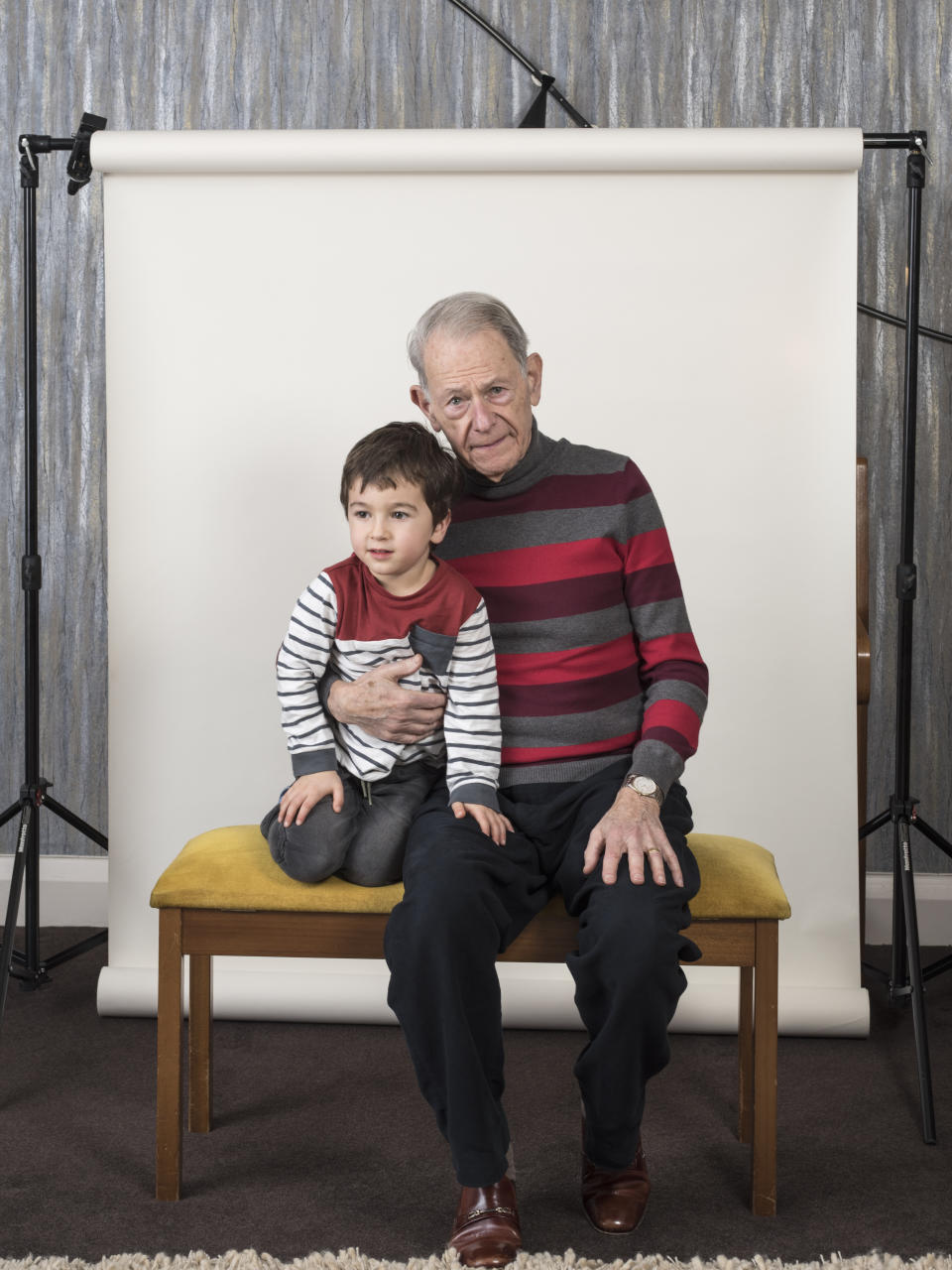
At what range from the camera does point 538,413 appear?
2.41 m

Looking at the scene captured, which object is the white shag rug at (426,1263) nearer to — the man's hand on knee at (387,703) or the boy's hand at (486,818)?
the boy's hand at (486,818)

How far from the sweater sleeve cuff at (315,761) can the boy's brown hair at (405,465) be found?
0.36 meters

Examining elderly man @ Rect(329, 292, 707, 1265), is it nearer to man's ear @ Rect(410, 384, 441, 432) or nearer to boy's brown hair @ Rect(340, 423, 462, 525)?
man's ear @ Rect(410, 384, 441, 432)

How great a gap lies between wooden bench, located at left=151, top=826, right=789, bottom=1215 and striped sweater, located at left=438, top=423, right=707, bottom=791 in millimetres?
239

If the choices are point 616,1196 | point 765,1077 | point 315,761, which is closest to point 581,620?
point 315,761

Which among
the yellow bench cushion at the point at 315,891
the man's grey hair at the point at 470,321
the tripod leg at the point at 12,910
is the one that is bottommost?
the tripod leg at the point at 12,910

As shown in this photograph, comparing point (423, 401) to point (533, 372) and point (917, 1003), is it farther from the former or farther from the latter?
point (917, 1003)

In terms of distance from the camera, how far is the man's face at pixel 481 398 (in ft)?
5.96

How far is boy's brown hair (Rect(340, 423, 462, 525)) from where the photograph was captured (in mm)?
1673

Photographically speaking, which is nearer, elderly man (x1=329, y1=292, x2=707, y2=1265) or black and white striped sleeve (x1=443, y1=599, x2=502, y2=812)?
elderly man (x1=329, y1=292, x2=707, y2=1265)

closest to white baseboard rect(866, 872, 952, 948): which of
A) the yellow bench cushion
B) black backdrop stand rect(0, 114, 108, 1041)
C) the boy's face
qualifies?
the yellow bench cushion

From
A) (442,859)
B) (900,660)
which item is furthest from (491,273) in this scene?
(442,859)

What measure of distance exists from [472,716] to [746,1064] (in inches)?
28.4

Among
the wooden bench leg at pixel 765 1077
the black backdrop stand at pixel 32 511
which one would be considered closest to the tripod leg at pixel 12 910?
the black backdrop stand at pixel 32 511
